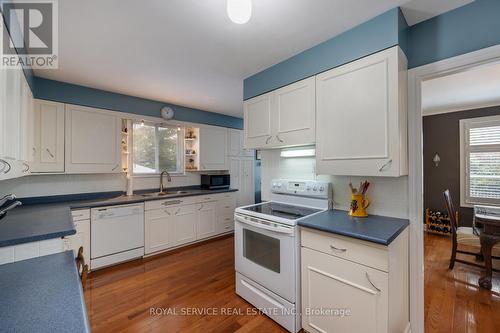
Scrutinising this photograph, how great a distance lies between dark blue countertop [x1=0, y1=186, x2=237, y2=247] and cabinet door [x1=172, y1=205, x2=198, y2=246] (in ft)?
1.22

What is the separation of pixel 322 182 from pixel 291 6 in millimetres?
1432

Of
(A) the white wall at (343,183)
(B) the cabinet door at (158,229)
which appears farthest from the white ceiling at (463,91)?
(B) the cabinet door at (158,229)

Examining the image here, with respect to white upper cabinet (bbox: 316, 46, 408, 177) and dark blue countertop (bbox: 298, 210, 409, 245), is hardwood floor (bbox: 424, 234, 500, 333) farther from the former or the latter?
white upper cabinet (bbox: 316, 46, 408, 177)

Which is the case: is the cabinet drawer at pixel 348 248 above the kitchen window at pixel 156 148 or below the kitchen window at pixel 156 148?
below

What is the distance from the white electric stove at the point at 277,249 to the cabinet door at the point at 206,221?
1.60 meters

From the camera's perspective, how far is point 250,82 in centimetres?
262

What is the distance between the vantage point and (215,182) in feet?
13.5

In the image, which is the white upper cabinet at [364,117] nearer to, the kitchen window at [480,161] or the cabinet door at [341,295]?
the cabinet door at [341,295]

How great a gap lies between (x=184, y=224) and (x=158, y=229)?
41 centimetres

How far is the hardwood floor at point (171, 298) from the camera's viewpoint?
1.85 m

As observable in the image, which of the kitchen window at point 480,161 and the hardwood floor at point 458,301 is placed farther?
the kitchen window at point 480,161

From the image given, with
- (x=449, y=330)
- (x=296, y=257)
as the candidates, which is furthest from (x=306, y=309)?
(x=449, y=330)

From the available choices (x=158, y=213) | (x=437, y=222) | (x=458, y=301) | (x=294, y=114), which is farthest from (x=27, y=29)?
(x=437, y=222)

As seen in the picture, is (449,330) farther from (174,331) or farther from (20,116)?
(20,116)
